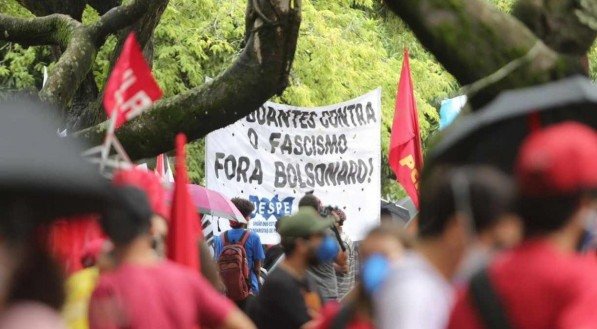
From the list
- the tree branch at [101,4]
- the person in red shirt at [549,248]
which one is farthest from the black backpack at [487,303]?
the tree branch at [101,4]

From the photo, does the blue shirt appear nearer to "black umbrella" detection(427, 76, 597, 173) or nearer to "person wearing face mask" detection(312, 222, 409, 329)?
"person wearing face mask" detection(312, 222, 409, 329)

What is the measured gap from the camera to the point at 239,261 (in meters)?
12.7

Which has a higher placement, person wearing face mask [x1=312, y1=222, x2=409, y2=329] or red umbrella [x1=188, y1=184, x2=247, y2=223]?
person wearing face mask [x1=312, y1=222, x2=409, y2=329]

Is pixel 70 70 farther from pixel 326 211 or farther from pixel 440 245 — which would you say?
pixel 440 245

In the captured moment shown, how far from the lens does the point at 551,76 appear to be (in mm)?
6137

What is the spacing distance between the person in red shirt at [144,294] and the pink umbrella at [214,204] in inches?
321

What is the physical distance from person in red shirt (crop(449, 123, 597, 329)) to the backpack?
9.38 m

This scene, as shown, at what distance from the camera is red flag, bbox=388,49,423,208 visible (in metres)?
11.6

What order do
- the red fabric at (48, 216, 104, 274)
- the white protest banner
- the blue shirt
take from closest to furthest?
the red fabric at (48, 216, 104, 274) → the blue shirt → the white protest banner

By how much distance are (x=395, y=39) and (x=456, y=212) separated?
27.0 m

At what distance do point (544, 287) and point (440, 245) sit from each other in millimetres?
754

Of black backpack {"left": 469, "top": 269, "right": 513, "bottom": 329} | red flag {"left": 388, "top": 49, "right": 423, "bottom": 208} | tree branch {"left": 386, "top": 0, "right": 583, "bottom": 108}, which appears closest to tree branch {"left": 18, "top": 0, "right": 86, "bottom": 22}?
red flag {"left": 388, "top": 49, "right": 423, "bottom": 208}

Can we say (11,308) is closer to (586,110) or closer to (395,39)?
(586,110)

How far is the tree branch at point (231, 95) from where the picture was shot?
26.5 ft
